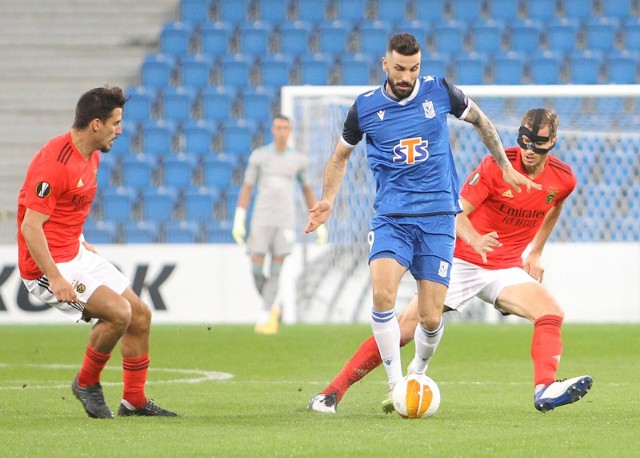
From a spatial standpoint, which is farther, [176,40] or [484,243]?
[176,40]

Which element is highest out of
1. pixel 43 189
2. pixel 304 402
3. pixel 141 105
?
pixel 43 189

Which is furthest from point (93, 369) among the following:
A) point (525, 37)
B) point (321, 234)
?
point (525, 37)

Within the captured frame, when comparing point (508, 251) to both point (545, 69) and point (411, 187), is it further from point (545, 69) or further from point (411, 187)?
point (545, 69)

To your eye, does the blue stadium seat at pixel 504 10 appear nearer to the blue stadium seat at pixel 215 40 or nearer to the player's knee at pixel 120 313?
the blue stadium seat at pixel 215 40

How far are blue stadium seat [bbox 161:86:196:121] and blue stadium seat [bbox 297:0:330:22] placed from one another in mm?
2626

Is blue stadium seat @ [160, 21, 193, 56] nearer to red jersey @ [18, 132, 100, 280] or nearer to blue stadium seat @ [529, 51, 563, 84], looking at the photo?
blue stadium seat @ [529, 51, 563, 84]

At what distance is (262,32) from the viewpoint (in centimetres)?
2280

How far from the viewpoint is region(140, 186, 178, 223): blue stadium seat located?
65.5 feet

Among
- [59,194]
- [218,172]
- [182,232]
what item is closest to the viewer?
[59,194]

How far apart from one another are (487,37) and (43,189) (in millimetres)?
16465

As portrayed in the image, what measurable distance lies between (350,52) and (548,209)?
49.7ft

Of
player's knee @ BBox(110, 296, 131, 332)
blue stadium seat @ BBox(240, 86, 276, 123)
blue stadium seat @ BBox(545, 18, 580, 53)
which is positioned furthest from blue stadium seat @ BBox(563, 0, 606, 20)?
player's knee @ BBox(110, 296, 131, 332)

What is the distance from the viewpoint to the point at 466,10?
23.1 metres

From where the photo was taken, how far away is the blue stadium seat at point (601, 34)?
2238cm
